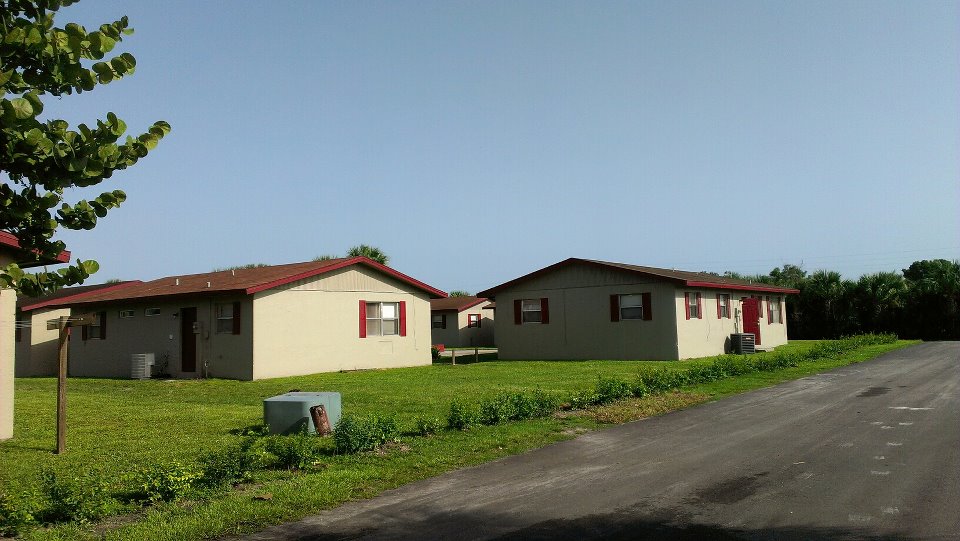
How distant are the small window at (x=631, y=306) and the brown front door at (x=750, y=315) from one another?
6863 mm

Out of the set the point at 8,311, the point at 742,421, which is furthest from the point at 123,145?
the point at 742,421

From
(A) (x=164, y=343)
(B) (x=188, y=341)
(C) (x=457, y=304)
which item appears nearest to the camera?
(B) (x=188, y=341)

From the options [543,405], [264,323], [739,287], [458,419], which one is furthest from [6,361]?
[739,287]

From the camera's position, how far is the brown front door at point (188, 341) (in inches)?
853

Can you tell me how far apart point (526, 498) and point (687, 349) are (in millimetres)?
19239

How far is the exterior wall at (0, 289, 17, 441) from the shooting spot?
9773mm

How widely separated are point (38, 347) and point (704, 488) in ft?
88.6

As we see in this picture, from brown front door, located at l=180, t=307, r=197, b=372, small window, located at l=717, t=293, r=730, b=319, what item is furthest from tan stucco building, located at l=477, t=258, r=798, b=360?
brown front door, located at l=180, t=307, r=197, b=372

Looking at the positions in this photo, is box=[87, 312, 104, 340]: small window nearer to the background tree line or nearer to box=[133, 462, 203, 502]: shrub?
box=[133, 462, 203, 502]: shrub

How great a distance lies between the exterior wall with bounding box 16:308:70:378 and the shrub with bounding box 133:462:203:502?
22.6 m

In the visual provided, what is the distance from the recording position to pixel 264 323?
20.2 meters

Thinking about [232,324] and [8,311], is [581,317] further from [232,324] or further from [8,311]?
[8,311]

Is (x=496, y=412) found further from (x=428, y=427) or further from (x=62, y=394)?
(x=62, y=394)

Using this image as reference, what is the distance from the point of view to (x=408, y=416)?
37.7 feet
